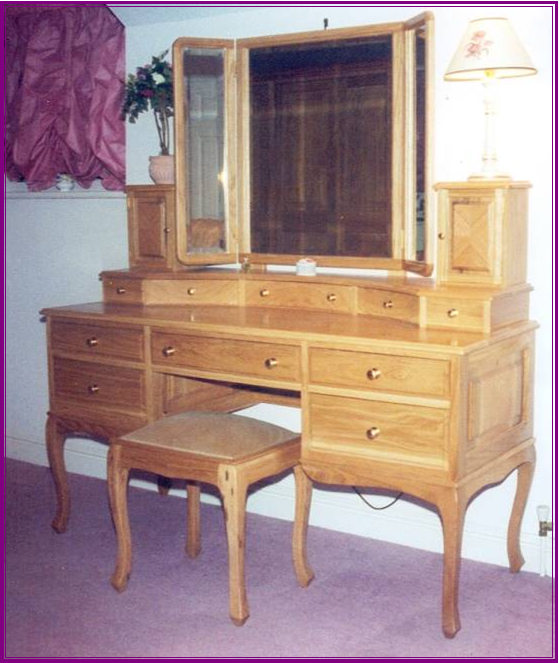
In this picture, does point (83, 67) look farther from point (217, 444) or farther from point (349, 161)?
point (217, 444)

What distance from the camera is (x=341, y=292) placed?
9.98 ft

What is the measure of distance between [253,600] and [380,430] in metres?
0.69

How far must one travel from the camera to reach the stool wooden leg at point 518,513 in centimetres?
288

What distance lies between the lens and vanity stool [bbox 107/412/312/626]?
2633 mm

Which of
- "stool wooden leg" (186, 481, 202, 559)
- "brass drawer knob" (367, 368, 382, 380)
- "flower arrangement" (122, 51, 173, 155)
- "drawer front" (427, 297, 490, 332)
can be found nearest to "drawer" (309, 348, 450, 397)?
"brass drawer knob" (367, 368, 382, 380)

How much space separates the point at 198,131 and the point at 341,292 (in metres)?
0.78

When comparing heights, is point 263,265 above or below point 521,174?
below

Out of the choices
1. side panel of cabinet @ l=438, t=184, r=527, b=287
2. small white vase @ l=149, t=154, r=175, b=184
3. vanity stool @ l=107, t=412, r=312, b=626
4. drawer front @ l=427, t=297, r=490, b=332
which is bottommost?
vanity stool @ l=107, t=412, r=312, b=626

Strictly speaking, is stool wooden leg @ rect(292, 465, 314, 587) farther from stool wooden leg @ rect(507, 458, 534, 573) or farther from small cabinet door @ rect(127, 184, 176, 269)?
small cabinet door @ rect(127, 184, 176, 269)

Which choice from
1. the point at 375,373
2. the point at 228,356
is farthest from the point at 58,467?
the point at 375,373

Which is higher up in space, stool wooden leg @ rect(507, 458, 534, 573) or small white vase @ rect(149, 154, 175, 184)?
small white vase @ rect(149, 154, 175, 184)

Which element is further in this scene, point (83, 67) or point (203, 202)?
point (83, 67)

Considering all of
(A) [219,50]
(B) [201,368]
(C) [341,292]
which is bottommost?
(B) [201,368]

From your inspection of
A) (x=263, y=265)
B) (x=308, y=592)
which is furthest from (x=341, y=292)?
(x=308, y=592)
